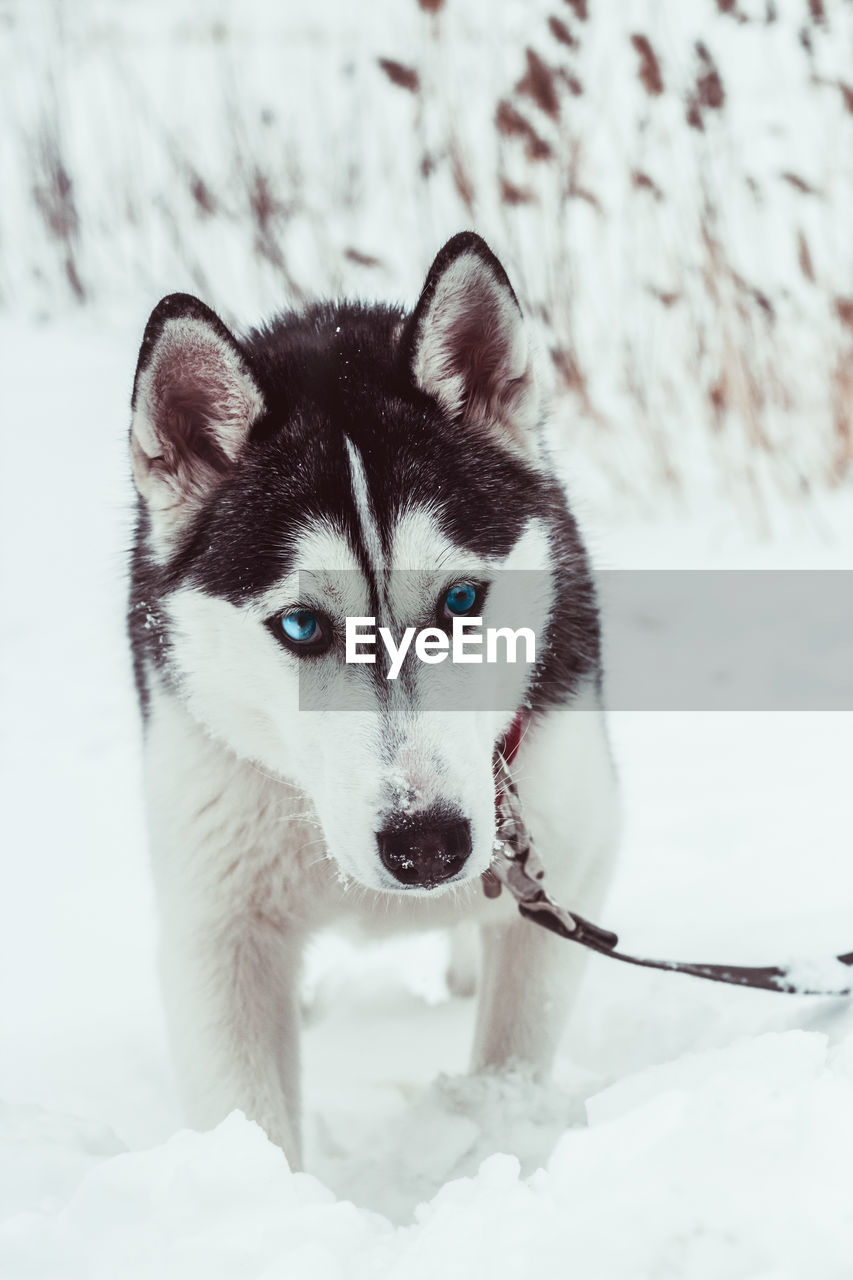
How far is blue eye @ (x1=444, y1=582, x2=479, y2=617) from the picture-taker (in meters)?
1.58

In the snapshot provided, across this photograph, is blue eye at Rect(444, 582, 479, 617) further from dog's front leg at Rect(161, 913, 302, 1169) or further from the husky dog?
dog's front leg at Rect(161, 913, 302, 1169)

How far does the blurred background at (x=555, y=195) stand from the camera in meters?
4.07

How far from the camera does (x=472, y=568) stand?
1590mm

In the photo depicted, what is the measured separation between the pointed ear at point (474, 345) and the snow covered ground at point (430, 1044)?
0.53 metres

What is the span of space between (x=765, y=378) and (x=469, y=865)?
11.1 feet

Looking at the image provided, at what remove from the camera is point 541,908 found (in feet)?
5.65

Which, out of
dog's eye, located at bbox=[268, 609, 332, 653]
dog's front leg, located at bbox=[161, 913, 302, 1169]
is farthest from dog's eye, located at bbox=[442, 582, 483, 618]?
dog's front leg, located at bbox=[161, 913, 302, 1169]

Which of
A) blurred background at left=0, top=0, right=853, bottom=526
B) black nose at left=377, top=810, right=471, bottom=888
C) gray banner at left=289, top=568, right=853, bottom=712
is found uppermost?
blurred background at left=0, top=0, right=853, bottom=526

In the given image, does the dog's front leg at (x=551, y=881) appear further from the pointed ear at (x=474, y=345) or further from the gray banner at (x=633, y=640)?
the pointed ear at (x=474, y=345)

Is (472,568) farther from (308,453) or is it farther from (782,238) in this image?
(782,238)

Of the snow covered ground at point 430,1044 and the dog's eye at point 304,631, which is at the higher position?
the dog's eye at point 304,631

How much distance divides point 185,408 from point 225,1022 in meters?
0.96
